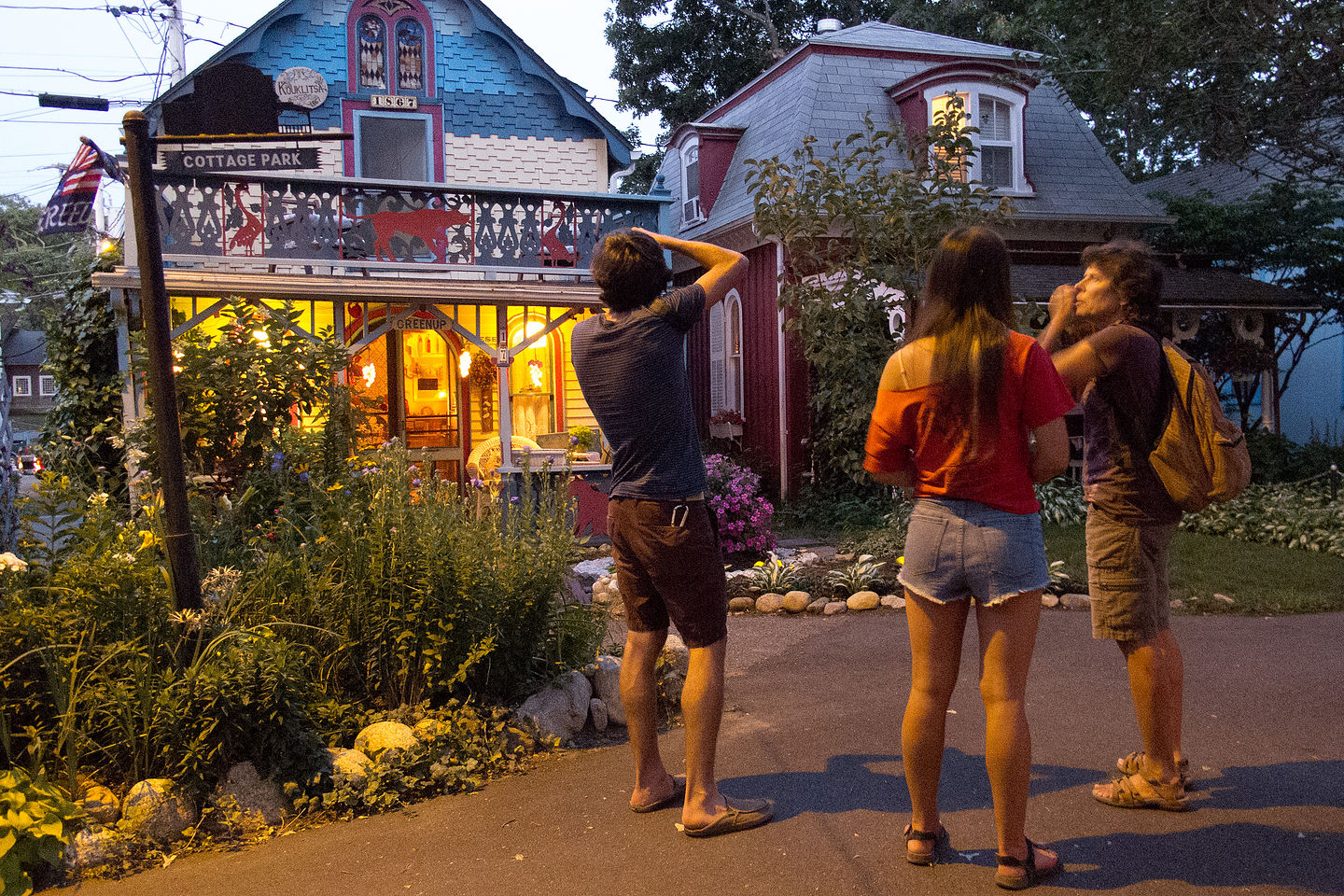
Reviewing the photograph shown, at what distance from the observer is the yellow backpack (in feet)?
10.9

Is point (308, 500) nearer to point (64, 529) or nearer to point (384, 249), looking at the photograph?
point (64, 529)

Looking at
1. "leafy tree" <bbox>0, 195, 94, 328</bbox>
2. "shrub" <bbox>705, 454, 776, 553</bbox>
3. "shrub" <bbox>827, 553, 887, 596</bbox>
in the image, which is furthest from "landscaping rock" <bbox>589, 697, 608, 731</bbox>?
"leafy tree" <bbox>0, 195, 94, 328</bbox>

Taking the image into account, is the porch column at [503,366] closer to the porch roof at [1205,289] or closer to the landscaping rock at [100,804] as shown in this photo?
the porch roof at [1205,289]

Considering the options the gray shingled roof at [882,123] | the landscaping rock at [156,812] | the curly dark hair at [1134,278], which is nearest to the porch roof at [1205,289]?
the gray shingled roof at [882,123]

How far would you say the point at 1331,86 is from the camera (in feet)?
37.3

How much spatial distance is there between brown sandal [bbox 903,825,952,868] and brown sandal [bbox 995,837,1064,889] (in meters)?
0.19

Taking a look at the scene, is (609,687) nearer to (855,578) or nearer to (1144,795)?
(1144,795)

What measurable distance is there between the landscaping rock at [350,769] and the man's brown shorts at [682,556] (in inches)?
55.4

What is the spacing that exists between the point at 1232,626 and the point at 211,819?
5.99 m

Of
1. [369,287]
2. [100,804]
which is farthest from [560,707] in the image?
[369,287]

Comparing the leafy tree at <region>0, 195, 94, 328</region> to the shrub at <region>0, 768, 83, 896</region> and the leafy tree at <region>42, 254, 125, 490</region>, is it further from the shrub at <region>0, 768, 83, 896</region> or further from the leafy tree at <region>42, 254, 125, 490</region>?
the shrub at <region>0, 768, 83, 896</region>

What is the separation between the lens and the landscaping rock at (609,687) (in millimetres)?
4660

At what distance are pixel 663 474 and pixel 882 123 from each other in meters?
12.0

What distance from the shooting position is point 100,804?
3.48 metres
